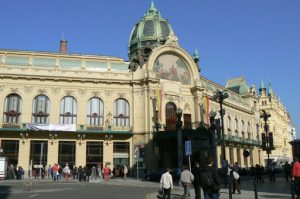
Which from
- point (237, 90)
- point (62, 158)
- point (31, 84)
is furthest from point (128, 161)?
point (237, 90)

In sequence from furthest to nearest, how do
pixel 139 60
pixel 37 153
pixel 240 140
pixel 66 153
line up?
pixel 240 140 → pixel 139 60 → pixel 66 153 → pixel 37 153

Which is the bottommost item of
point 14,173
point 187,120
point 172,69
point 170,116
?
point 14,173

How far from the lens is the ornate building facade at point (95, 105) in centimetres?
4597

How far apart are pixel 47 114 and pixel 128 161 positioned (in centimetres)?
1275

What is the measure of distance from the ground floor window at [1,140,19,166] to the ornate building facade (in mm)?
117

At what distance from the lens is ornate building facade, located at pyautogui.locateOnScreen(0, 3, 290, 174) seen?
151 ft

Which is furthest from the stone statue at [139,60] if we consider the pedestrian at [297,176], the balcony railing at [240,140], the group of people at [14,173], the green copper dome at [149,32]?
the pedestrian at [297,176]

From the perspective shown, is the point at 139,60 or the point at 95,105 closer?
the point at 95,105

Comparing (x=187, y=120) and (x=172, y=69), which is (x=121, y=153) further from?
(x=172, y=69)

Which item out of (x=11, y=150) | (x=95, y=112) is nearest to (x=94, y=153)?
(x=95, y=112)

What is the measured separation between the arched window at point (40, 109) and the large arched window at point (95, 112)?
5.60m

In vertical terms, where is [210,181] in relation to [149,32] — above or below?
below

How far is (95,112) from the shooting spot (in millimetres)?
49594

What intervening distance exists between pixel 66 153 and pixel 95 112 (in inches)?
273
